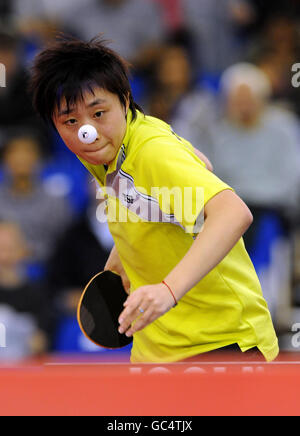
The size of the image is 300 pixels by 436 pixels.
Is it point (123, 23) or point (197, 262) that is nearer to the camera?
point (197, 262)

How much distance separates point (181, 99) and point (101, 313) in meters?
2.25

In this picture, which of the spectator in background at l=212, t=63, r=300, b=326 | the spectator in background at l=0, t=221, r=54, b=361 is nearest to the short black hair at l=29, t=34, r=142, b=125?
the spectator in background at l=0, t=221, r=54, b=361

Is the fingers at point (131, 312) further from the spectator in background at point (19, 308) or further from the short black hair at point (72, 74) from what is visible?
the spectator in background at point (19, 308)

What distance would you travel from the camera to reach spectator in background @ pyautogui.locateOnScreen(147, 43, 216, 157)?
3.65m

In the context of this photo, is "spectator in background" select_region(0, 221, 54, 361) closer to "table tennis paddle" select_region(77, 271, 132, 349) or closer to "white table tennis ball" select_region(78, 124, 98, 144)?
"table tennis paddle" select_region(77, 271, 132, 349)

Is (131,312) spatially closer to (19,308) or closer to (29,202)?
(19,308)

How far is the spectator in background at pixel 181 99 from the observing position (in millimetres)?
3654

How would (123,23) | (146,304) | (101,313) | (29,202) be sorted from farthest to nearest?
(123,23), (29,202), (101,313), (146,304)

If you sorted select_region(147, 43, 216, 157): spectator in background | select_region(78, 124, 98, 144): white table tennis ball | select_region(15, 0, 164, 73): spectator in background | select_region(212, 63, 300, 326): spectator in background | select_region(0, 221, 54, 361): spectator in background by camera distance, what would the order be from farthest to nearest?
select_region(15, 0, 164, 73): spectator in background → select_region(147, 43, 216, 157): spectator in background → select_region(212, 63, 300, 326): spectator in background → select_region(0, 221, 54, 361): spectator in background → select_region(78, 124, 98, 144): white table tennis ball

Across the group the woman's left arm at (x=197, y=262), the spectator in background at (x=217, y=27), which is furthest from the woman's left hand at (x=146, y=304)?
the spectator in background at (x=217, y=27)

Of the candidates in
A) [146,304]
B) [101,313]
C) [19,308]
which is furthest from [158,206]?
[19,308]

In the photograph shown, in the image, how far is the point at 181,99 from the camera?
4.03 metres

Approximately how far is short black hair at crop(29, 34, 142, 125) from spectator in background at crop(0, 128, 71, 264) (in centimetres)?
197
